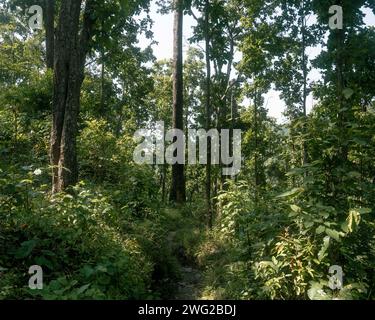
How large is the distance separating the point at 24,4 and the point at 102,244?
1436 centimetres

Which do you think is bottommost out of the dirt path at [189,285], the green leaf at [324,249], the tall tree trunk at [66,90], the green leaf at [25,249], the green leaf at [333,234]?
the dirt path at [189,285]

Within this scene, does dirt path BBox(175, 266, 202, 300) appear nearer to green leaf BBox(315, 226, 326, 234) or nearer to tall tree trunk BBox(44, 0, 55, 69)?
green leaf BBox(315, 226, 326, 234)

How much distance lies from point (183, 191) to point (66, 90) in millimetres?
6992

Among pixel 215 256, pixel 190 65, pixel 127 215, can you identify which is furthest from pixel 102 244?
pixel 190 65

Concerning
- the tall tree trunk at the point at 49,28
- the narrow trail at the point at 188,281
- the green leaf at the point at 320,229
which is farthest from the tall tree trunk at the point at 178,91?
the green leaf at the point at 320,229

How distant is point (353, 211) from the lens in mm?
4062

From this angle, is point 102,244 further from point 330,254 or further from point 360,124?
point 360,124

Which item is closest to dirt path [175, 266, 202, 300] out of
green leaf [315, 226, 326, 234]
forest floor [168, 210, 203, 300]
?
forest floor [168, 210, 203, 300]

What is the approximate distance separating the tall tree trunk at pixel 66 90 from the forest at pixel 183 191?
0.02m

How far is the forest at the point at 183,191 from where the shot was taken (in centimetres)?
461

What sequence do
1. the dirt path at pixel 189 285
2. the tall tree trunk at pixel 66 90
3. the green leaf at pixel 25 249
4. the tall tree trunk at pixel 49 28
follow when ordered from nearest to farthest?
the green leaf at pixel 25 249 → the dirt path at pixel 189 285 → the tall tree trunk at pixel 66 90 → the tall tree trunk at pixel 49 28

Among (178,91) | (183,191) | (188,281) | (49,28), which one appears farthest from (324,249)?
(49,28)

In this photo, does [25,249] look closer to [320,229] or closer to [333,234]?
[320,229]

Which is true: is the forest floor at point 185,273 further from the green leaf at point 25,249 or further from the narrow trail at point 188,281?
the green leaf at point 25,249
